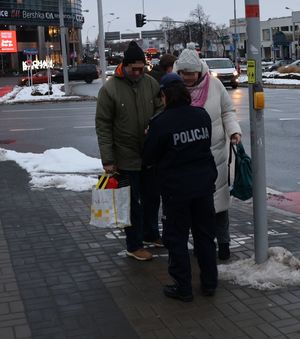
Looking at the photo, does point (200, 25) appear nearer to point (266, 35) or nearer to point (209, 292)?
point (266, 35)

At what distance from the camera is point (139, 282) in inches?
194

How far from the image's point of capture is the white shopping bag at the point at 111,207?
16.6 feet

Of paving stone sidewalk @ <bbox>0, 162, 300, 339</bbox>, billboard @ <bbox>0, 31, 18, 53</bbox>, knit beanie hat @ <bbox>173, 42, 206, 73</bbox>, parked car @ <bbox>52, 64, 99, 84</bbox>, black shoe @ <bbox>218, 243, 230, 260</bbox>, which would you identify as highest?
billboard @ <bbox>0, 31, 18, 53</bbox>

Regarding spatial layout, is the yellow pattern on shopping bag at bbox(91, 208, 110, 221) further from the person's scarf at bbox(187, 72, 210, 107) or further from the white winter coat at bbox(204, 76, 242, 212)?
the person's scarf at bbox(187, 72, 210, 107)

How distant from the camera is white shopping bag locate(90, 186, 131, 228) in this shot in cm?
507

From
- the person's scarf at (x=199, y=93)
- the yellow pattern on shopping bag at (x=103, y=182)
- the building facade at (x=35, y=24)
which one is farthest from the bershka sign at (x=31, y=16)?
the person's scarf at (x=199, y=93)

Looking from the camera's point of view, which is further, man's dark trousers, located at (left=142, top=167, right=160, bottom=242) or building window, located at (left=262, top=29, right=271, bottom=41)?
building window, located at (left=262, top=29, right=271, bottom=41)

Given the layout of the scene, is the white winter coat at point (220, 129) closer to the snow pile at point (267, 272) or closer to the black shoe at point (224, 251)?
the black shoe at point (224, 251)

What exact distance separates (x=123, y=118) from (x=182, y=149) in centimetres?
107

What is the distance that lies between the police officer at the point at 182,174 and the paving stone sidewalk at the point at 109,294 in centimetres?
30

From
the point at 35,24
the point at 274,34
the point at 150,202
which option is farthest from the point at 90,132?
the point at 274,34

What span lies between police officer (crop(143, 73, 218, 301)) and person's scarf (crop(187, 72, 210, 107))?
61cm

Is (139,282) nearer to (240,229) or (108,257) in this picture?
(108,257)

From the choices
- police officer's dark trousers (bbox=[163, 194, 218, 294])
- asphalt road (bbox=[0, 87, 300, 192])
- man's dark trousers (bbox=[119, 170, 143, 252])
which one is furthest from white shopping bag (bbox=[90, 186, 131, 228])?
asphalt road (bbox=[0, 87, 300, 192])
